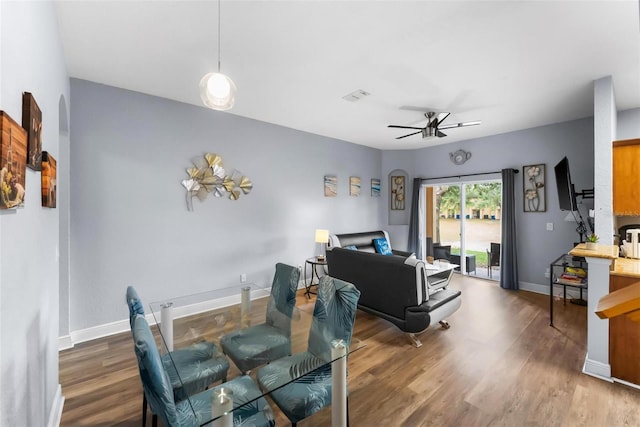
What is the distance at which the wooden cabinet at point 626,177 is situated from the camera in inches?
118

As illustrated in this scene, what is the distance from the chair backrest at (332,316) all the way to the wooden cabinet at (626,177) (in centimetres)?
Result: 338

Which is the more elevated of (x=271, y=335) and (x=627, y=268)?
(x=627, y=268)

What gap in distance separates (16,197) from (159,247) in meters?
2.73

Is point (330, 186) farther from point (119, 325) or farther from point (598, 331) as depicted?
point (598, 331)

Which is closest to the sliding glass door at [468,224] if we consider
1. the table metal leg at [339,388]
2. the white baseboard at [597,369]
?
the white baseboard at [597,369]

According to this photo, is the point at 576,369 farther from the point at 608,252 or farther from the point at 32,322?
the point at 32,322

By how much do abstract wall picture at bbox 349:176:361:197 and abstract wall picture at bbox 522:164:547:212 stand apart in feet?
10.0

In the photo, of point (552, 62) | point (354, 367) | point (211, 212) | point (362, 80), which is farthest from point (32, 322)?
point (552, 62)

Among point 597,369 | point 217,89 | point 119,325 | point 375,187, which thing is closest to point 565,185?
point 597,369

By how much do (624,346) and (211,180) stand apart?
15.3ft

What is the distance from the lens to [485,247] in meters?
5.77

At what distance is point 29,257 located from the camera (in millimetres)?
1303

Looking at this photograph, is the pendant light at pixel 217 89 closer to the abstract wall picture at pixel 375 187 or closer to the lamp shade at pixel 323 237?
the lamp shade at pixel 323 237

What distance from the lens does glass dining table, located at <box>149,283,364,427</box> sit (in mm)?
1437
